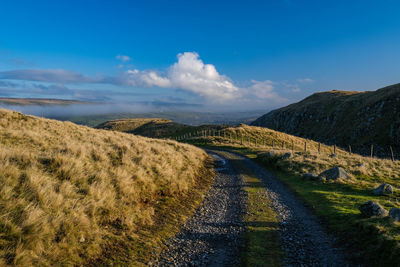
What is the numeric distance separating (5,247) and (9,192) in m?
1.99

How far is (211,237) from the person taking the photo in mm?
8086

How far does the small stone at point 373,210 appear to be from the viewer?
8445mm

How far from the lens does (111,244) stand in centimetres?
689

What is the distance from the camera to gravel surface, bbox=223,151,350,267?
6.66 meters

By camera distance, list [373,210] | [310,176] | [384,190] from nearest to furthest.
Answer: [373,210], [384,190], [310,176]

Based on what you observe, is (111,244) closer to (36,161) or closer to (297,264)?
(36,161)

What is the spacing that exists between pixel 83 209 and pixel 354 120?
313ft

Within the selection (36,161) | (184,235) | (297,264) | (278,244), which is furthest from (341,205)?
(36,161)

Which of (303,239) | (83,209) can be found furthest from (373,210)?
(83,209)

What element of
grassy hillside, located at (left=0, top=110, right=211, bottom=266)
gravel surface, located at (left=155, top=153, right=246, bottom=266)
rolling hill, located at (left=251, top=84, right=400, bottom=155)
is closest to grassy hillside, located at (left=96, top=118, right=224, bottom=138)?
rolling hill, located at (left=251, top=84, right=400, bottom=155)

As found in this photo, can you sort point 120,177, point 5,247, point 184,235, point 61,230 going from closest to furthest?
point 5,247
point 61,230
point 184,235
point 120,177

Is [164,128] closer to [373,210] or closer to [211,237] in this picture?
[211,237]

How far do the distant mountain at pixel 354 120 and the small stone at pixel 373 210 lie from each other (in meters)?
67.2

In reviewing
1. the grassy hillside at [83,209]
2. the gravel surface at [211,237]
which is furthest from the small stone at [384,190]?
the grassy hillside at [83,209]
